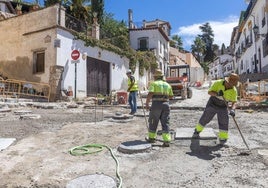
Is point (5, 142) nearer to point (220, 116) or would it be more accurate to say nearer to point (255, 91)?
point (220, 116)

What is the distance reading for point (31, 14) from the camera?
711 inches

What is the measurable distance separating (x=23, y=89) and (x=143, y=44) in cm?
1881

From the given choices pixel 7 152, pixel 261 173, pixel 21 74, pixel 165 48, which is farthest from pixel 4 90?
pixel 165 48

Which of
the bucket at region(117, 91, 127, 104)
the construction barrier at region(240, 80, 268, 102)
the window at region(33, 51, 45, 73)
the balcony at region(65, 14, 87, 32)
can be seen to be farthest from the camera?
the balcony at region(65, 14, 87, 32)

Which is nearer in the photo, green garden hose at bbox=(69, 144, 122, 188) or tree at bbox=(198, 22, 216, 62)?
green garden hose at bbox=(69, 144, 122, 188)

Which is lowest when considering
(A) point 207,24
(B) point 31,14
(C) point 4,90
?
(C) point 4,90

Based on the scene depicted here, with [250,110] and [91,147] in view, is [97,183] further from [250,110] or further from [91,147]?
[250,110]

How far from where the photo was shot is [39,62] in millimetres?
17547

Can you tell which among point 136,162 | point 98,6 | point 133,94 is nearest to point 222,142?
point 136,162

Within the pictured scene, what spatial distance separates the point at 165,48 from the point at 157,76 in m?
32.1

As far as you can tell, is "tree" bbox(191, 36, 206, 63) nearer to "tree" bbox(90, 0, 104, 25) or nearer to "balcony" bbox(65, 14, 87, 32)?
"tree" bbox(90, 0, 104, 25)

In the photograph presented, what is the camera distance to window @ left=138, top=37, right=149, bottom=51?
3281 centimetres

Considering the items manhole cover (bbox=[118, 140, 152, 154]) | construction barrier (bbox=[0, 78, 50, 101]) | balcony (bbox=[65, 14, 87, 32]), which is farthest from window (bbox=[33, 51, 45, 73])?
manhole cover (bbox=[118, 140, 152, 154])

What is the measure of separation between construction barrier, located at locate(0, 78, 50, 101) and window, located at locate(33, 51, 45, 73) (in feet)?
3.47
